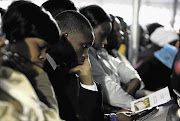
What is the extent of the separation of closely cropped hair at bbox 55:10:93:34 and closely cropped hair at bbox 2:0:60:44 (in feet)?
0.92

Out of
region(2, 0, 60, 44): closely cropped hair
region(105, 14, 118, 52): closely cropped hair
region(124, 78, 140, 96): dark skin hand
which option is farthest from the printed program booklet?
region(105, 14, 118, 52): closely cropped hair

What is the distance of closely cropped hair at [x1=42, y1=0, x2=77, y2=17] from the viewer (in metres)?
1.42

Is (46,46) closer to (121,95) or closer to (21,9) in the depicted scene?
(21,9)

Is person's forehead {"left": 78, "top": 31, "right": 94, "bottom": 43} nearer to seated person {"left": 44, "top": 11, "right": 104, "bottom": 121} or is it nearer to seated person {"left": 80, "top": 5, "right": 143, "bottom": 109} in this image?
seated person {"left": 44, "top": 11, "right": 104, "bottom": 121}

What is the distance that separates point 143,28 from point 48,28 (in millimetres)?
2902

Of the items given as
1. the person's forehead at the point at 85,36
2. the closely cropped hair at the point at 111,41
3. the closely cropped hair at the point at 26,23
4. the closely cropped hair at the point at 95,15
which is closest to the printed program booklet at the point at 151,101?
the person's forehead at the point at 85,36

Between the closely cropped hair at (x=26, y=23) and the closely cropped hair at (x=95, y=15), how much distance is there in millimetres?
687

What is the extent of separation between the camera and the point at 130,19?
9.52ft

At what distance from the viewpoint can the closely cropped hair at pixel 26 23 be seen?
80 cm

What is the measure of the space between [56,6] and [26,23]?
2.20 feet

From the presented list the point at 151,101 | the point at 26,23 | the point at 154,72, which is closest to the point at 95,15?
the point at 151,101

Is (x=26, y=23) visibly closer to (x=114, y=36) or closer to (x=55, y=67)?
(x=55, y=67)

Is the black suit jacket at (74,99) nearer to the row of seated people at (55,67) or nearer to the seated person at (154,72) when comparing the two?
the row of seated people at (55,67)

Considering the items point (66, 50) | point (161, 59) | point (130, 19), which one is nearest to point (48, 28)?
point (66, 50)
